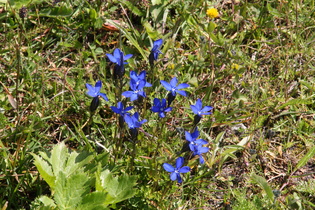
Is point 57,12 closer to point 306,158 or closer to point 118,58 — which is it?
point 118,58

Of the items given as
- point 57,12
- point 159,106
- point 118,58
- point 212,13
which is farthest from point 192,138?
point 57,12

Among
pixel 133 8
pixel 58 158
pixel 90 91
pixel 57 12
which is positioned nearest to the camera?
pixel 90 91

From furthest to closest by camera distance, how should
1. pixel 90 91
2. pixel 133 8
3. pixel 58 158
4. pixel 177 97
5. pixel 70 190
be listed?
pixel 133 8 → pixel 177 97 → pixel 58 158 → pixel 90 91 → pixel 70 190

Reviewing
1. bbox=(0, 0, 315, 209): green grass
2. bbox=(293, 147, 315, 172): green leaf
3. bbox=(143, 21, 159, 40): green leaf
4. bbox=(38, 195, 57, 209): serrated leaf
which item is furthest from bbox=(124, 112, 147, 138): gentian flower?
bbox=(293, 147, 315, 172): green leaf

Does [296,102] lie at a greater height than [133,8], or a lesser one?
lesser

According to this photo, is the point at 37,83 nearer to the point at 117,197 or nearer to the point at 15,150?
the point at 15,150

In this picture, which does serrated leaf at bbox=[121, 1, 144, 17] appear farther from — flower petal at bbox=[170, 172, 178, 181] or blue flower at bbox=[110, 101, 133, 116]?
flower petal at bbox=[170, 172, 178, 181]

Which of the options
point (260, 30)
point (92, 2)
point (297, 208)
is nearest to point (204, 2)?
point (260, 30)
